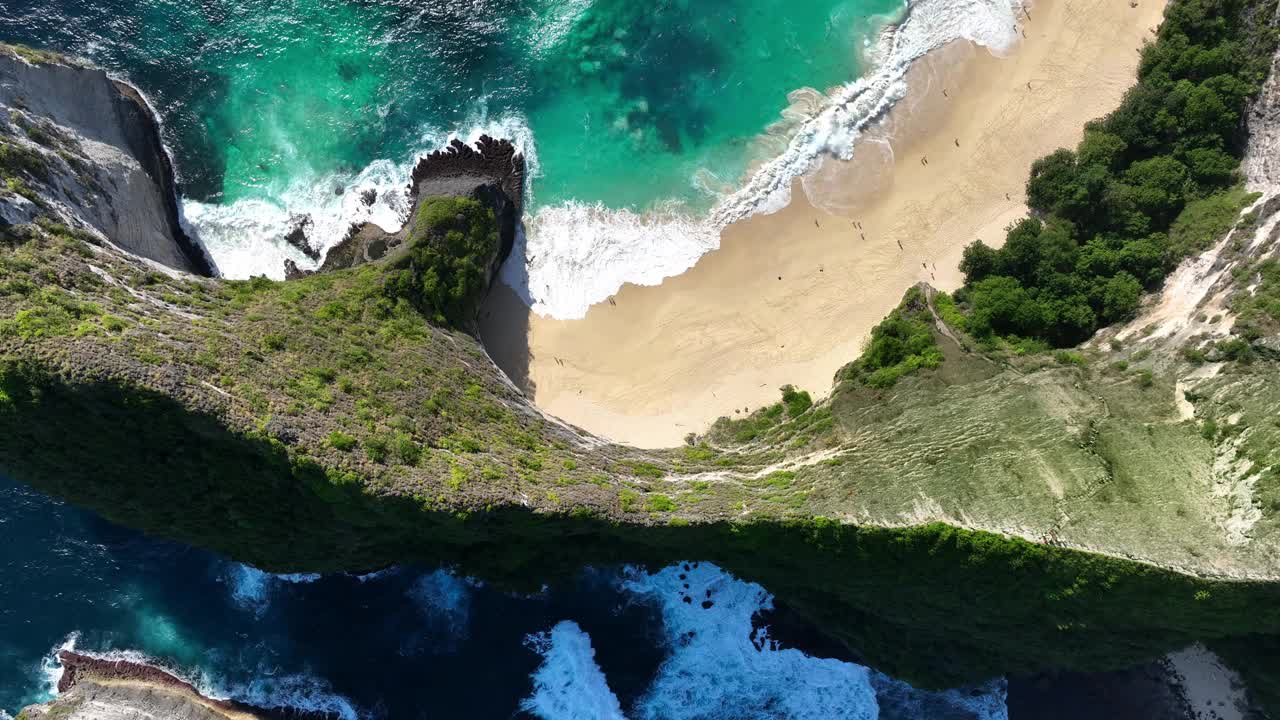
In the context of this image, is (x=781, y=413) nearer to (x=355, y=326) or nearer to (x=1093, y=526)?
(x=1093, y=526)

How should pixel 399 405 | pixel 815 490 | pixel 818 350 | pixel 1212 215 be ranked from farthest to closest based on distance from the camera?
pixel 818 350 → pixel 1212 215 → pixel 399 405 → pixel 815 490

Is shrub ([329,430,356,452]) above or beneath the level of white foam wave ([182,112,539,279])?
beneath

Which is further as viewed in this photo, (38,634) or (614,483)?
(38,634)

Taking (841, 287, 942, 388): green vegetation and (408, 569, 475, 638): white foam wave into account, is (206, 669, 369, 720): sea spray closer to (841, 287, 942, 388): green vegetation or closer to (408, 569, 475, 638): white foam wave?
(408, 569, 475, 638): white foam wave

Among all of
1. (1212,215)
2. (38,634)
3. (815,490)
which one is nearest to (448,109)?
(815,490)

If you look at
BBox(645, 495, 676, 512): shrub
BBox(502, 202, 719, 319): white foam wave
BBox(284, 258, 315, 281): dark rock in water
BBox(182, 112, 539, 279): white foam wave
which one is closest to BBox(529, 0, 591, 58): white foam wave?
BBox(182, 112, 539, 279): white foam wave

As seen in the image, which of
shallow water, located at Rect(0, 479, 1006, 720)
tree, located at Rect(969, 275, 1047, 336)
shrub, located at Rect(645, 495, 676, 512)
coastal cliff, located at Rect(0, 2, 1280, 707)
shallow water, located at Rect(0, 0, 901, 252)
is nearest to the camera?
coastal cliff, located at Rect(0, 2, 1280, 707)
